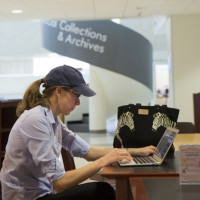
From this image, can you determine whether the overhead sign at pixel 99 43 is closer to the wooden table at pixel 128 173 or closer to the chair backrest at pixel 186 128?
the chair backrest at pixel 186 128

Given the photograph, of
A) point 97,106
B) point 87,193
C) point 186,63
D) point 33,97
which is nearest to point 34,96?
point 33,97

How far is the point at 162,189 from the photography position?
1.28 m

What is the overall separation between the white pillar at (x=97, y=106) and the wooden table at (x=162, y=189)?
27.8ft

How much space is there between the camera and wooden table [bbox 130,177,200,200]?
3.85 feet

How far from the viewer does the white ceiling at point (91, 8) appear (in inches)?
245

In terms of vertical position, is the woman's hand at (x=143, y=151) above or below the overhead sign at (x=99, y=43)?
below

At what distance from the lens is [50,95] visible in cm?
176

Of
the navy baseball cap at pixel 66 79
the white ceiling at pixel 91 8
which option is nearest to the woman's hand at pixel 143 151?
the navy baseball cap at pixel 66 79

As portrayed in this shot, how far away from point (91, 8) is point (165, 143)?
17.2ft

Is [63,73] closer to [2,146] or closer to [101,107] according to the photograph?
[2,146]

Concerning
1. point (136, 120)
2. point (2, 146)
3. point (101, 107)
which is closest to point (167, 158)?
point (136, 120)

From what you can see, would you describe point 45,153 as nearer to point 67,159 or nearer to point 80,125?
point 67,159

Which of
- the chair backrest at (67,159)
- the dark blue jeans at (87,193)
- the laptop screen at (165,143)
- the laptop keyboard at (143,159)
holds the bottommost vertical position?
the dark blue jeans at (87,193)

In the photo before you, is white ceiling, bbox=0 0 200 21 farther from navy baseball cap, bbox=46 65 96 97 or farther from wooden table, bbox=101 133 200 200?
wooden table, bbox=101 133 200 200
